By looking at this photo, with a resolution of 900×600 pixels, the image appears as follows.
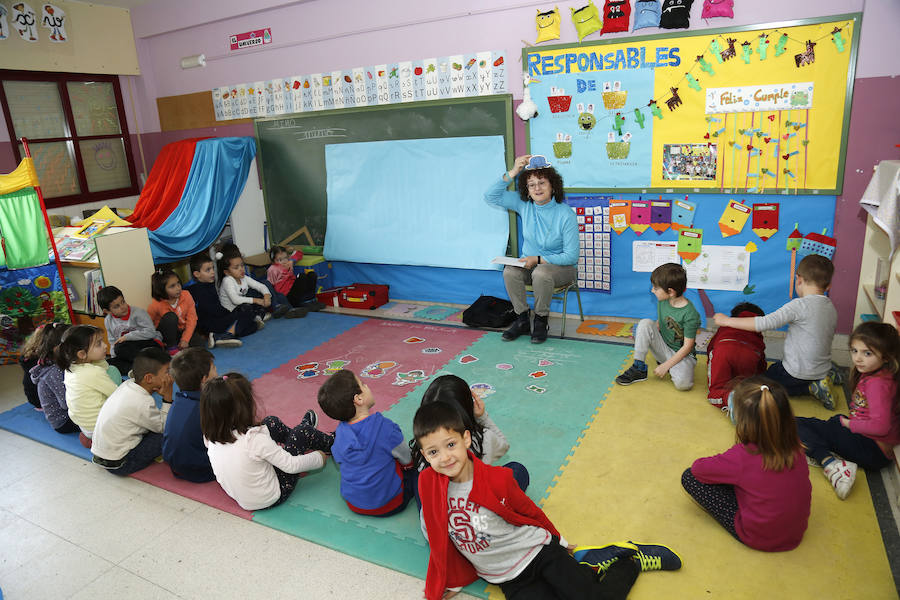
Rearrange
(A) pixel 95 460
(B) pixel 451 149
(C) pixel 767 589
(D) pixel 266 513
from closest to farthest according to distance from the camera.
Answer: (C) pixel 767 589 → (D) pixel 266 513 → (A) pixel 95 460 → (B) pixel 451 149

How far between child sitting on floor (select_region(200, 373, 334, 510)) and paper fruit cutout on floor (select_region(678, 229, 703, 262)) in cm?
303

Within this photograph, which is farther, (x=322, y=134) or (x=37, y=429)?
(x=322, y=134)

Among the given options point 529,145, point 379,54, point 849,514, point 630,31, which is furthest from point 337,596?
point 379,54

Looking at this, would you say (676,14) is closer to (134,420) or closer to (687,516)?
(687,516)

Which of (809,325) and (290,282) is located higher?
(809,325)

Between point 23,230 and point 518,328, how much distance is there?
376 centimetres

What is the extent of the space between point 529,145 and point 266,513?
3348mm

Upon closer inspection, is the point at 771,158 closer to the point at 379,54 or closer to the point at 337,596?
the point at 379,54

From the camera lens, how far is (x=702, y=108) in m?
4.13

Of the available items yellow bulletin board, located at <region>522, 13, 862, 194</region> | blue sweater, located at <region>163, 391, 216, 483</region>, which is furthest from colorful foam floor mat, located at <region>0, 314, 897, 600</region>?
yellow bulletin board, located at <region>522, 13, 862, 194</region>

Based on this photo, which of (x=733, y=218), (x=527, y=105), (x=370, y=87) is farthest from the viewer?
(x=370, y=87)

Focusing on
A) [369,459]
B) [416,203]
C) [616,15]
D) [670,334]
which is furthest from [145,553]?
[616,15]

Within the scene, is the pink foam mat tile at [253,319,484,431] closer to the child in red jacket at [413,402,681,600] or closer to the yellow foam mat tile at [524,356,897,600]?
the yellow foam mat tile at [524,356,897,600]

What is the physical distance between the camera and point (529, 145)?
15.7 ft
